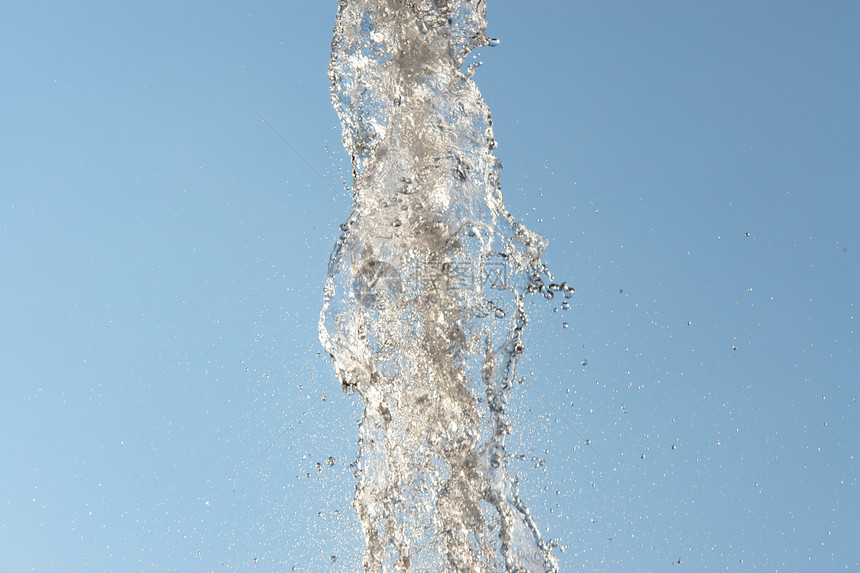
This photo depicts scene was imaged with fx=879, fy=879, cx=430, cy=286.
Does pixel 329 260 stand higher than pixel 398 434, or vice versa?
pixel 329 260

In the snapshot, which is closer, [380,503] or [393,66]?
[380,503]

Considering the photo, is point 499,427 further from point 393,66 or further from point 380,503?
point 393,66

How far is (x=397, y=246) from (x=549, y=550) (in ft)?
6.49

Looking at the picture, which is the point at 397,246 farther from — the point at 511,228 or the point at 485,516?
the point at 485,516

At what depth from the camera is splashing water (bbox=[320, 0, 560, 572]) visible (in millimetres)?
5082

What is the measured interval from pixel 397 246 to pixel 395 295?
0.30 meters

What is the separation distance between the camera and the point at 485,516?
5027mm

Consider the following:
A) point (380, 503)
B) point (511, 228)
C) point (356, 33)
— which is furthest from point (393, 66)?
point (380, 503)

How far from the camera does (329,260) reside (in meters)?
5.19

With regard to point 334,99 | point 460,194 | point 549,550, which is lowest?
point 549,550

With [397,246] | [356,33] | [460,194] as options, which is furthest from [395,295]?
[356,33]

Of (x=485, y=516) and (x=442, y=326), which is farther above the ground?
(x=442, y=326)

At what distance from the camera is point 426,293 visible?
17.7 feet

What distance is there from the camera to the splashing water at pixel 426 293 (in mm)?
5082
